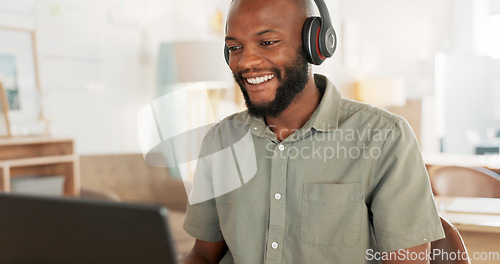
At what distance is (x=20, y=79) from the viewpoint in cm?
262

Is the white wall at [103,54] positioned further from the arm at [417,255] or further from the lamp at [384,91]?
the arm at [417,255]

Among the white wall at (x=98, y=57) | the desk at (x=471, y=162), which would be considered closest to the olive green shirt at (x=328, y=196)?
the desk at (x=471, y=162)

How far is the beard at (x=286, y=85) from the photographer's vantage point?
1.02m

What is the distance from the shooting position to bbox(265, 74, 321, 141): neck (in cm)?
106

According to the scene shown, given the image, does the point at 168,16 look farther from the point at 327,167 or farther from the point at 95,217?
the point at 95,217

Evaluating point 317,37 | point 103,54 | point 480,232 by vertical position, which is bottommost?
point 480,232

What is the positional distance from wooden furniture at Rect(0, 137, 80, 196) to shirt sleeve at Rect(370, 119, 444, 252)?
1.96 metres

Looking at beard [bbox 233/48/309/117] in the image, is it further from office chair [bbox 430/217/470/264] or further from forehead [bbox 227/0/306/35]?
office chair [bbox 430/217/470/264]

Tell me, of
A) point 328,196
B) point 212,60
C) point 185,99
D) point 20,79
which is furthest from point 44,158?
point 328,196

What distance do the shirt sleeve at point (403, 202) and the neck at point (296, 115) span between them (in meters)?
0.22

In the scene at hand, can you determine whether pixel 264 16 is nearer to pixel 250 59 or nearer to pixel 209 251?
pixel 250 59

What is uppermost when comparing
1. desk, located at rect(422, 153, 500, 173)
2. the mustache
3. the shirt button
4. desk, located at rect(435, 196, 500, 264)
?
the mustache

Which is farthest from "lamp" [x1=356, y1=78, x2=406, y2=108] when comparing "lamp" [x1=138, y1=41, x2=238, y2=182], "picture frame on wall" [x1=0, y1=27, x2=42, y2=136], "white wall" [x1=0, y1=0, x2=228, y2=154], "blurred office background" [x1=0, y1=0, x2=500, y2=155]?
"picture frame on wall" [x1=0, y1=27, x2=42, y2=136]

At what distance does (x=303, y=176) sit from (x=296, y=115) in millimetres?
150
